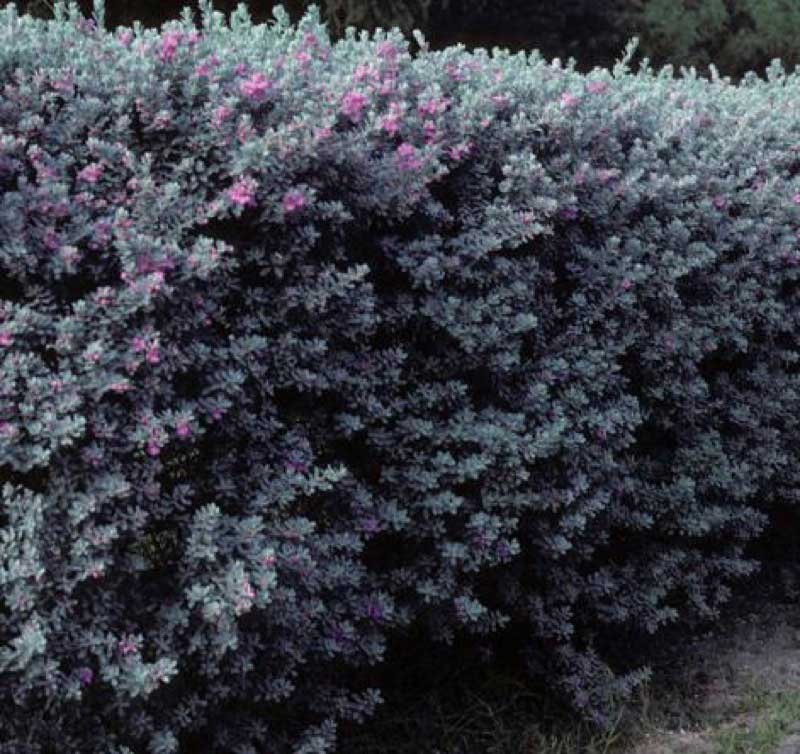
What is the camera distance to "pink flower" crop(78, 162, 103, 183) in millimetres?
2859

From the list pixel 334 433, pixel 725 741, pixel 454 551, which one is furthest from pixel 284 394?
pixel 725 741

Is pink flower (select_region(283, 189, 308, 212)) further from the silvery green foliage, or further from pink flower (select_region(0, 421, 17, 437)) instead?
pink flower (select_region(0, 421, 17, 437))

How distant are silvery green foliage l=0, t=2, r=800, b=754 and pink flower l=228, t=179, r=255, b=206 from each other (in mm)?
12

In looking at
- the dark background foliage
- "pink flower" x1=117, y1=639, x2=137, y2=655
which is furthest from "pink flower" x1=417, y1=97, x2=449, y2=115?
the dark background foliage

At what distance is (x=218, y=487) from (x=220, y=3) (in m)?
6.15

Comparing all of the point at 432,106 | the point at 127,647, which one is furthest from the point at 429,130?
the point at 127,647

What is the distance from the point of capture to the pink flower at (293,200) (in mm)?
2936

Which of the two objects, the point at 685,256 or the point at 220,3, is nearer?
the point at 685,256

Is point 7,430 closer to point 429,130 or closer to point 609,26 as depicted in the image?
point 429,130

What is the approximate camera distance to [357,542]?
319 centimetres

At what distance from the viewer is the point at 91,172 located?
113 inches

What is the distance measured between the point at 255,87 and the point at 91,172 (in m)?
0.45

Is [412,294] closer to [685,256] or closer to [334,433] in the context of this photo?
[334,433]

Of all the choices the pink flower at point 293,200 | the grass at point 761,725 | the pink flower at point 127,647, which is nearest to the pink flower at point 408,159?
the pink flower at point 293,200
